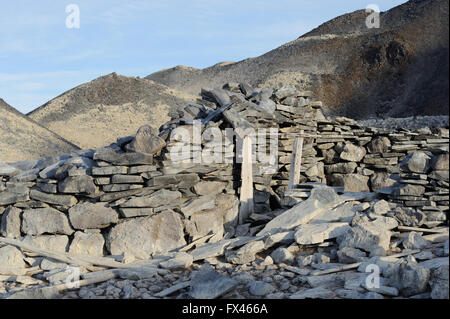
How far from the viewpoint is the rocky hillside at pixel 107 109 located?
80.0ft

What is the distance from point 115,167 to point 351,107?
2031cm

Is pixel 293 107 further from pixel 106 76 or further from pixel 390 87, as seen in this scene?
pixel 106 76

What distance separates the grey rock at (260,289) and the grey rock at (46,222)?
327cm

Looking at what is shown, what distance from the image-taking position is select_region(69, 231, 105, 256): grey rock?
260 inches

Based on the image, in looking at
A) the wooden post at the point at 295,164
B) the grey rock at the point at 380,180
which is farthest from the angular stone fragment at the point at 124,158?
the grey rock at the point at 380,180

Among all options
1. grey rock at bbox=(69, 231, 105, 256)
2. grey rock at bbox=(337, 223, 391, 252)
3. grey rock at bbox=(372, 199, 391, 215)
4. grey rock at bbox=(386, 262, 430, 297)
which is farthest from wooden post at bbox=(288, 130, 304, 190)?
grey rock at bbox=(386, 262, 430, 297)

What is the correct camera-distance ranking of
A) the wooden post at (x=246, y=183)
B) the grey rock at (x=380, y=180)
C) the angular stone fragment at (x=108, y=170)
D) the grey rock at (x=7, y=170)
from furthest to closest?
the grey rock at (x=380, y=180) < the wooden post at (x=246, y=183) < the grey rock at (x=7, y=170) < the angular stone fragment at (x=108, y=170)

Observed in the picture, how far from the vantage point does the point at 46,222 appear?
674 centimetres

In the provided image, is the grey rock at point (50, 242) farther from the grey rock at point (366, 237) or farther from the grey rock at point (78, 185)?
the grey rock at point (366, 237)

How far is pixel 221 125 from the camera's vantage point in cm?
809

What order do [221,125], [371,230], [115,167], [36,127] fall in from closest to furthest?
A: [371,230] < [115,167] < [221,125] < [36,127]

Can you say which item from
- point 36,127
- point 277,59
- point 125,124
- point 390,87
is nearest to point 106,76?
point 125,124

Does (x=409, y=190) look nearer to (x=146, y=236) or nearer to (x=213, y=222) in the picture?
(x=213, y=222)
